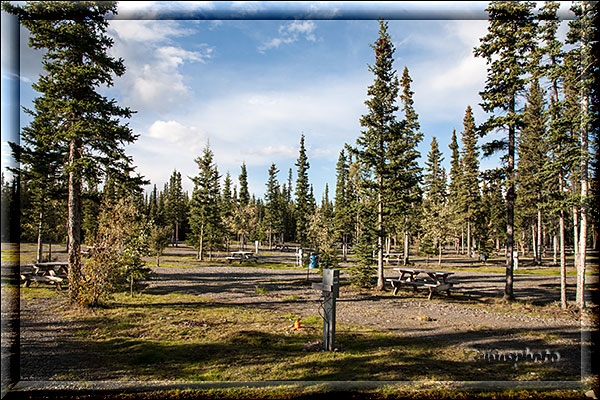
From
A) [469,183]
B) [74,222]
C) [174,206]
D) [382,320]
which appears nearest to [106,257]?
[74,222]

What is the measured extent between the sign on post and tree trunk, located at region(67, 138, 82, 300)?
8055 mm

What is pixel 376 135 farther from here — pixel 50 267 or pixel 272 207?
pixel 272 207

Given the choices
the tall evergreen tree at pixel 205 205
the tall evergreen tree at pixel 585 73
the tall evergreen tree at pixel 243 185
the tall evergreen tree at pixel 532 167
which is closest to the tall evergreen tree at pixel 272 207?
the tall evergreen tree at pixel 243 185

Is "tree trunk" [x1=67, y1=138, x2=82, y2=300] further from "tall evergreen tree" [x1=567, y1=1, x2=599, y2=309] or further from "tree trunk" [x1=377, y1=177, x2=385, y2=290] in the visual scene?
"tall evergreen tree" [x1=567, y1=1, x2=599, y2=309]

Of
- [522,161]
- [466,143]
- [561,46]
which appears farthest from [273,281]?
[466,143]

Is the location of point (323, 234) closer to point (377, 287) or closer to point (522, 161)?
point (377, 287)

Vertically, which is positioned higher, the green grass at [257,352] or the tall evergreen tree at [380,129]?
the tall evergreen tree at [380,129]

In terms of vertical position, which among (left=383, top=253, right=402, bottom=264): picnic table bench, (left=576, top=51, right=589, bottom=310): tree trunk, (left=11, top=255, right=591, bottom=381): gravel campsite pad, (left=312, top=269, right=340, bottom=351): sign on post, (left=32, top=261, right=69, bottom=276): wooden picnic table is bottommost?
(left=383, top=253, right=402, bottom=264): picnic table bench

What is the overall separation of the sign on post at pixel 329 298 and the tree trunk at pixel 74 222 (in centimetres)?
806

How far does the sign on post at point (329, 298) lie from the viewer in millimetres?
5918

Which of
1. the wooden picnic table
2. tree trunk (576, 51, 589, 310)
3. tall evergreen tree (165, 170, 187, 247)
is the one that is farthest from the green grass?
tall evergreen tree (165, 170, 187, 247)

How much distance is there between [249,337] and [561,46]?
45.9ft

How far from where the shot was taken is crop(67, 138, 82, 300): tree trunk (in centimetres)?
959

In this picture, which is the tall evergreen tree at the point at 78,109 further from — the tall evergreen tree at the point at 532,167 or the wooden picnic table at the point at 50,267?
the tall evergreen tree at the point at 532,167
